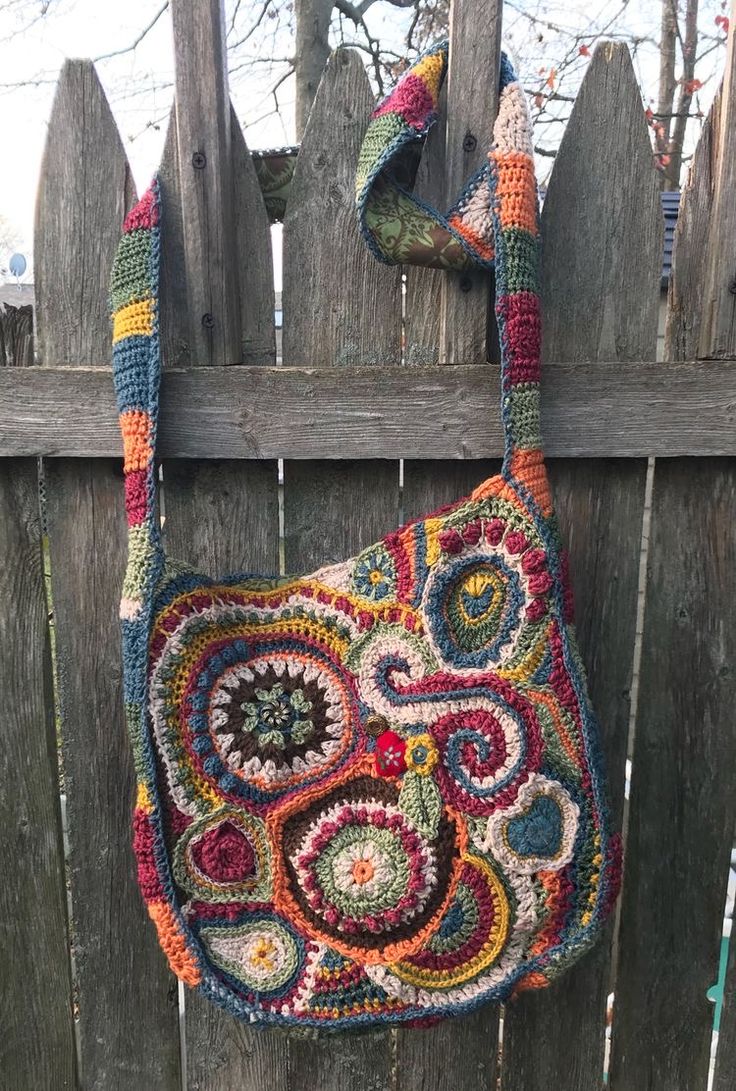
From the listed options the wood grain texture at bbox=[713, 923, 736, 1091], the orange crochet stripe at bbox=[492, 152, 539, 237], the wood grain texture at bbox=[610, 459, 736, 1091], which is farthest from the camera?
the wood grain texture at bbox=[713, 923, 736, 1091]

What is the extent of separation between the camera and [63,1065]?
1.31m

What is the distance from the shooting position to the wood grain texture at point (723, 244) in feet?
3.37

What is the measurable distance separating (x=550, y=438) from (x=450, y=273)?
0.84 ft

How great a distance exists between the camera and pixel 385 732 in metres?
0.97

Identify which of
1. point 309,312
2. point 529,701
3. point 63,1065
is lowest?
point 63,1065

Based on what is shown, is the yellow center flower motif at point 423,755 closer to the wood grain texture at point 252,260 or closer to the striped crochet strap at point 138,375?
the striped crochet strap at point 138,375

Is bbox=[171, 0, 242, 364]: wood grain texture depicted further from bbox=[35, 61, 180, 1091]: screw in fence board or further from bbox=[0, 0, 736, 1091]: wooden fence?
bbox=[35, 61, 180, 1091]: screw in fence board

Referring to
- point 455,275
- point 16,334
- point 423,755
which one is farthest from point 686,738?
point 16,334

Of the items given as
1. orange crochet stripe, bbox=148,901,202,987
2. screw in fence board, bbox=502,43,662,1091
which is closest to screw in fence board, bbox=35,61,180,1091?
orange crochet stripe, bbox=148,901,202,987

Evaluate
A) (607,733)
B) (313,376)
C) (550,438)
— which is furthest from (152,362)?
(607,733)

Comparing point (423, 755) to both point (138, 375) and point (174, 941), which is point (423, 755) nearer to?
point (174, 941)

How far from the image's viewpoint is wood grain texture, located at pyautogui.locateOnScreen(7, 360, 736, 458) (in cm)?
105

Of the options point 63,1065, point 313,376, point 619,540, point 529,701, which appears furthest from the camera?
point 63,1065

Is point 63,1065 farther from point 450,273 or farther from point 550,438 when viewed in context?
point 450,273
